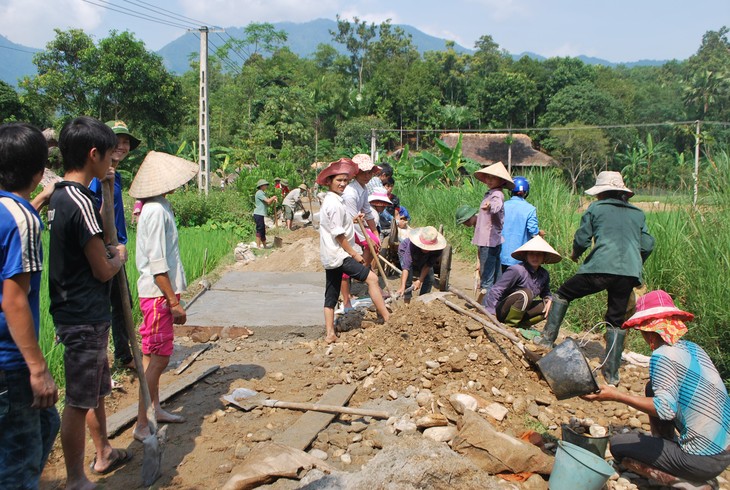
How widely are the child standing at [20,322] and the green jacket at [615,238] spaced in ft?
13.4

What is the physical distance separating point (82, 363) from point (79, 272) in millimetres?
457

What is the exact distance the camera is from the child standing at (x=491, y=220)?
6.10m

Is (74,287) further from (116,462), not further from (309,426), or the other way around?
(309,426)

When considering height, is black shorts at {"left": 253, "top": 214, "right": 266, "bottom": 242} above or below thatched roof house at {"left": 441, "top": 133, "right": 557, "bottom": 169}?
below

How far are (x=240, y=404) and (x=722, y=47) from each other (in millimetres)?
65041

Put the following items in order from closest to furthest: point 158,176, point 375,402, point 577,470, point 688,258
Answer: point 577,470, point 158,176, point 375,402, point 688,258

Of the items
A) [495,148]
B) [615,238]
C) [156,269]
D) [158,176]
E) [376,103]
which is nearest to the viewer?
[156,269]

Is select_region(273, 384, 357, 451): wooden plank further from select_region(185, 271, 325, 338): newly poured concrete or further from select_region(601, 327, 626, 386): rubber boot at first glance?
select_region(601, 327, 626, 386): rubber boot

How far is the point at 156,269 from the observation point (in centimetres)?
349

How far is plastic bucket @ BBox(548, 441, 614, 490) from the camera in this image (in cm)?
286

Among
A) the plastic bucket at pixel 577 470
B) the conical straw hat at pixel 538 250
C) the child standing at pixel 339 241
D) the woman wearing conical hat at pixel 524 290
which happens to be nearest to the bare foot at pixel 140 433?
the child standing at pixel 339 241

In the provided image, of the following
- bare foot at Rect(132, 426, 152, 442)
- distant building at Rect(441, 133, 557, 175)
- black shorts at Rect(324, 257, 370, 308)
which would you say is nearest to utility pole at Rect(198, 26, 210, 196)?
black shorts at Rect(324, 257, 370, 308)

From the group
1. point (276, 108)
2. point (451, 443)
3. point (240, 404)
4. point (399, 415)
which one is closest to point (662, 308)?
point (451, 443)

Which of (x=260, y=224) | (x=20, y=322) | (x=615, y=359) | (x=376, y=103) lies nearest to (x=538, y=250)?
(x=615, y=359)
